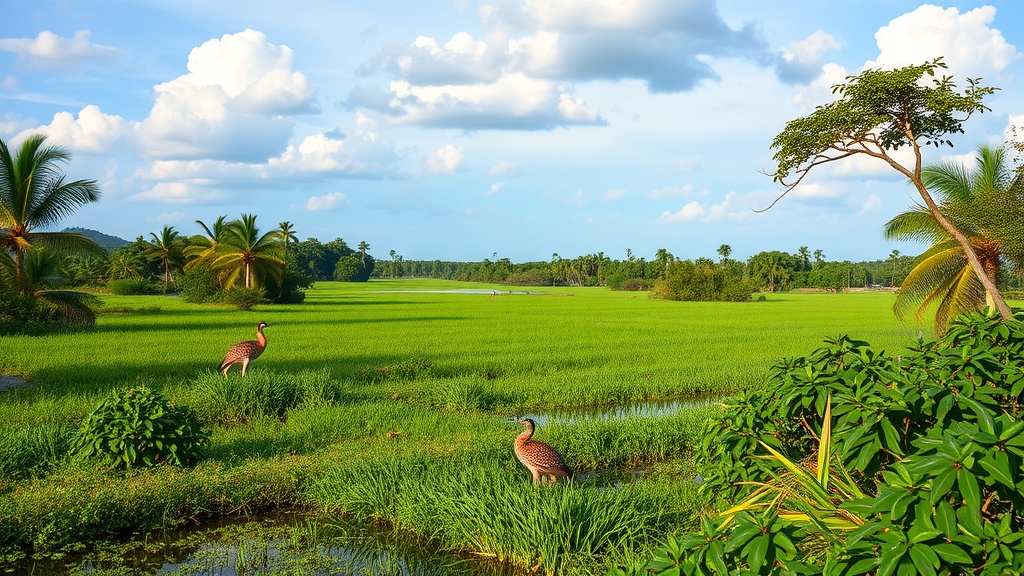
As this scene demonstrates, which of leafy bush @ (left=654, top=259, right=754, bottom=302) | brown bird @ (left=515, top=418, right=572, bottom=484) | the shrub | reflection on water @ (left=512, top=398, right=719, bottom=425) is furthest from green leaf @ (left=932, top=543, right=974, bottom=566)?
the shrub

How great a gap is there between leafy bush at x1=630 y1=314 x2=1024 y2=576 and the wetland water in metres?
2.40

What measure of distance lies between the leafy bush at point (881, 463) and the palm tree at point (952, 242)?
13.5 m

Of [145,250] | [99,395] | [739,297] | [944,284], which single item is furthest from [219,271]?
[739,297]

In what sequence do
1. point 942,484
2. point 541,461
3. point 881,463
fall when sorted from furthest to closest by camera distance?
1. point 541,461
2. point 881,463
3. point 942,484

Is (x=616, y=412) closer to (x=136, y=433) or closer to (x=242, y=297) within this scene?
(x=136, y=433)

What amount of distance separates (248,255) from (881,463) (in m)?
41.6

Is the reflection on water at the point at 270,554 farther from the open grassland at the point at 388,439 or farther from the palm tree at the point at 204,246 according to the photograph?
the palm tree at the point at 204,246

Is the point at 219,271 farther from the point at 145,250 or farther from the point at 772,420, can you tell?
the point at 772,420

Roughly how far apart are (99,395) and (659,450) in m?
9.16

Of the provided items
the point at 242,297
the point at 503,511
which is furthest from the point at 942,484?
the point at 242,297

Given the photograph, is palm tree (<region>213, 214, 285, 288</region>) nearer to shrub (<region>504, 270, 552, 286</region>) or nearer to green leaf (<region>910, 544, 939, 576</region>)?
green leaf (<region>910, 544, 939, 576</region>)

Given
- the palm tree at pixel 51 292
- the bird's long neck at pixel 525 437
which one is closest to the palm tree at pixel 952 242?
the bird's long neck at pixel 525 437

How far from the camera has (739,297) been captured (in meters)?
61.6

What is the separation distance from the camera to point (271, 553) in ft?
19.4
